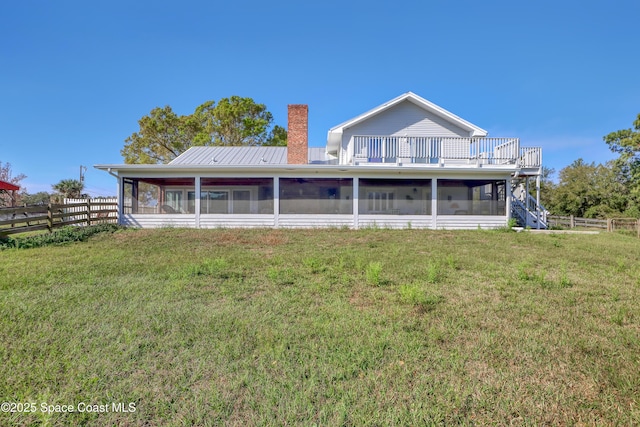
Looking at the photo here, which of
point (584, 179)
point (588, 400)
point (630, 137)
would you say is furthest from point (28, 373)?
point (584, 179)

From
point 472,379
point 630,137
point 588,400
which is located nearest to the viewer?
point 588,400

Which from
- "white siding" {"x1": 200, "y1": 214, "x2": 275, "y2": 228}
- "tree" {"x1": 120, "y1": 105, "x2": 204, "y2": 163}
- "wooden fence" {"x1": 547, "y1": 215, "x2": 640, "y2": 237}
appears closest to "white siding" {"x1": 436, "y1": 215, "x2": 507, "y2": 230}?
"wooden fence" {"x1": 547, "y1": 215, "x2": 640, "y2": 237}

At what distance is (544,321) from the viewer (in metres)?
3.73

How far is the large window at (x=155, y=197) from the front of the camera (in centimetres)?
1388

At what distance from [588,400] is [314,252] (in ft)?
20.8

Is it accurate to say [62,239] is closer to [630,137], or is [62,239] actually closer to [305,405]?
[305,405]

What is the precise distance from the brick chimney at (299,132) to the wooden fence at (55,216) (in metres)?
9.03

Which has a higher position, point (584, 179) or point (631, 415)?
point (584, 179)

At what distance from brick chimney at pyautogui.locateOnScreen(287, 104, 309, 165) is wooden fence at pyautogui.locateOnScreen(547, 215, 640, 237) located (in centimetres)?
1499

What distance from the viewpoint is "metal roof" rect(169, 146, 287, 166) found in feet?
57.8

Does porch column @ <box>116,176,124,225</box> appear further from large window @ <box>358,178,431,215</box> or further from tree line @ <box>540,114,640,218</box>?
tree line @ <box>540,114,640,218</box>

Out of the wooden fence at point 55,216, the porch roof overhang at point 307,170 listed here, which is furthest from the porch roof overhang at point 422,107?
the wooden fence at point 55,216

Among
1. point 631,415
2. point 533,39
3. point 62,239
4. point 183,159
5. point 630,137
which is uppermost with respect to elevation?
point 533,39

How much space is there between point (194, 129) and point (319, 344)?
31140 millimetres
